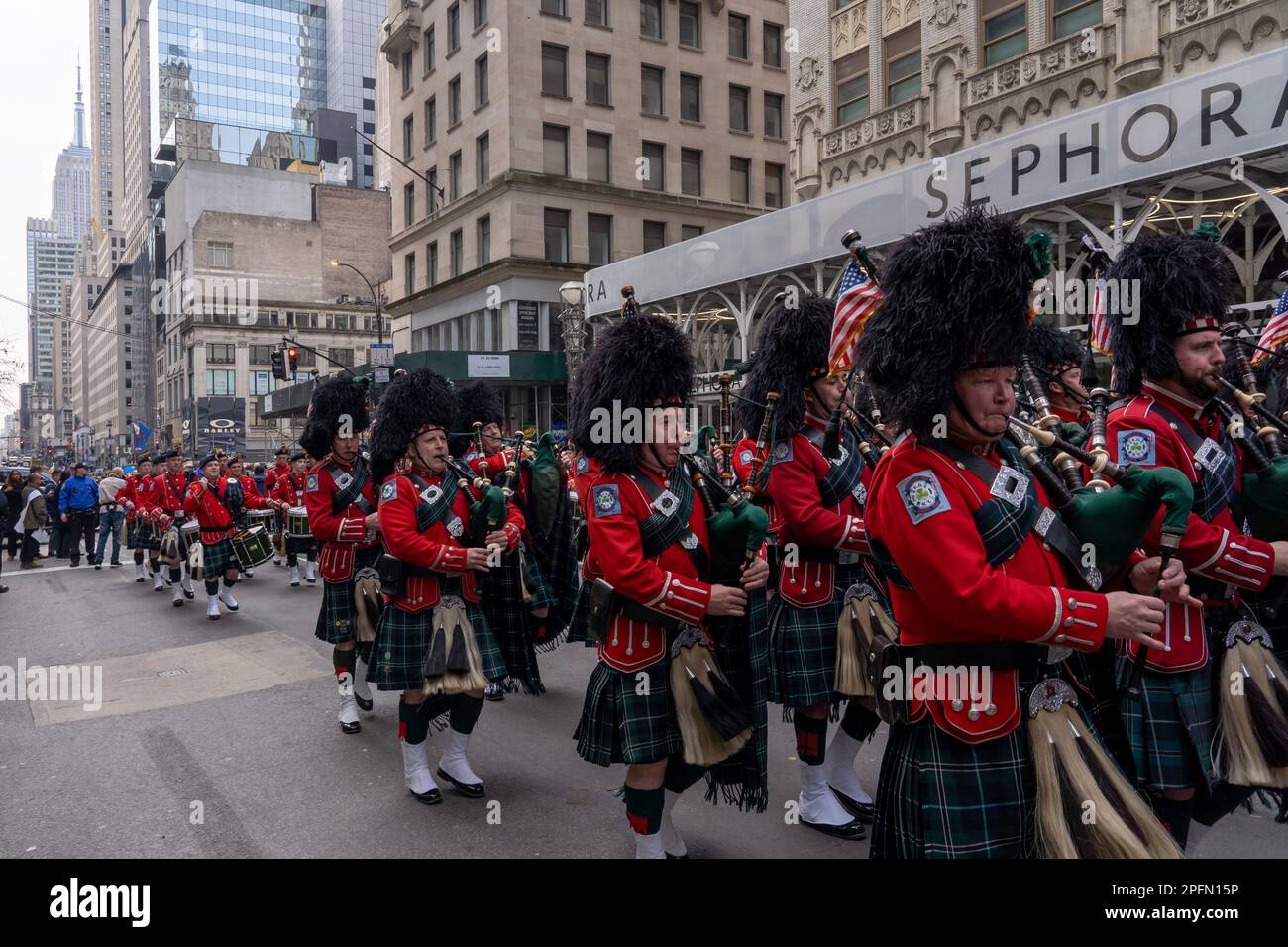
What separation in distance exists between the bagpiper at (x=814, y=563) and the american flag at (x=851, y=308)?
1.34 ft

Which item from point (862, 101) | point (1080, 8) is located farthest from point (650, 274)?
point (1080, 8)

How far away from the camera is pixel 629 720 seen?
3.64 metres

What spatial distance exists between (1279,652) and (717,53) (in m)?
37.9

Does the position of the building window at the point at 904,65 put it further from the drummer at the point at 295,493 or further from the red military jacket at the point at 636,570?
the red military jacket at the point at 636,570

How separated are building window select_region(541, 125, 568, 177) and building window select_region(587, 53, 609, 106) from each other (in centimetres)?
171

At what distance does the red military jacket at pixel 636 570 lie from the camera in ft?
11.5

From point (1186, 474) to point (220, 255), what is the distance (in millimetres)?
80107

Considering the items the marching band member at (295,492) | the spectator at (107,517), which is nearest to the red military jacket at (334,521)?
the marching band member at (295,492)

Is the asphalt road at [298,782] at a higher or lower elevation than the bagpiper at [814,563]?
lower

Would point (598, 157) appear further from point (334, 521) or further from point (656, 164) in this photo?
point (334, 521)

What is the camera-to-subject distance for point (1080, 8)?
52.9 ft

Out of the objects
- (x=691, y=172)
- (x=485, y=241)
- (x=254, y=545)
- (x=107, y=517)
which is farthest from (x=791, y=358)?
(x=691, y=172)
